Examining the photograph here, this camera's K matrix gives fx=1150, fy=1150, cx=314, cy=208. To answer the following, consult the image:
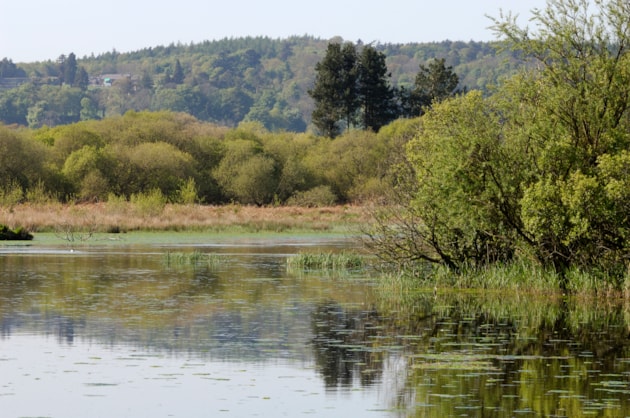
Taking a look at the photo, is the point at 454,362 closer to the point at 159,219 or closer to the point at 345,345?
the point at 345,345

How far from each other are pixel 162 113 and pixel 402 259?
75648mm

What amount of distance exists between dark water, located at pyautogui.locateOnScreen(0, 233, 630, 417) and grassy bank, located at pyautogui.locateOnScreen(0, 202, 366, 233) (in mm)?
25936

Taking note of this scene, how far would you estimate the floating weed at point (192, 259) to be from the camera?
38.7 meters

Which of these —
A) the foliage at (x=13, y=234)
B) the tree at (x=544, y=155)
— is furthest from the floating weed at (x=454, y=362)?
the foliage at (x=13, y=234)

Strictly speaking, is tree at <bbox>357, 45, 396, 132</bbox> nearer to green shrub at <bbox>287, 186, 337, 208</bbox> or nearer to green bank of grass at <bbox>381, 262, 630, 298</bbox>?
green shrub at <bbox>287, 186, 337, 208</bbox>

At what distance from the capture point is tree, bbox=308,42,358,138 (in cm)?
10512

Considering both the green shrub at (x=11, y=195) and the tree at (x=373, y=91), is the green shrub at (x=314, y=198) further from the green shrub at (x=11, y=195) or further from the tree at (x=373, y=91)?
the green shrub at (x=11, y=195)

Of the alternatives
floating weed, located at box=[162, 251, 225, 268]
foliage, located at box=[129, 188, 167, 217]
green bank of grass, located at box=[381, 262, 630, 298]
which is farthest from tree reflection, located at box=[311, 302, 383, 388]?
foliage, located at box=[129, 188, 167, 217]

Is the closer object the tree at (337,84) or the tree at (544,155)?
the tree at (544,155)

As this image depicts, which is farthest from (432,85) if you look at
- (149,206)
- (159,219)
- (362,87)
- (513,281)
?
(513,281)

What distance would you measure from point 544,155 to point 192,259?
16884 mm

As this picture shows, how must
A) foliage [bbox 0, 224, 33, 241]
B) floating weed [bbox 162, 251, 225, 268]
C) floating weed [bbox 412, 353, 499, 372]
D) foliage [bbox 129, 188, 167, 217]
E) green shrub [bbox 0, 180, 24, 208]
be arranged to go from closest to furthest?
floating weed [bbox 412, 353, 499, 372] → floating weed [bbox 162, 251, 225, 268] → foliage [bbox 0, 224, 33, 241] → foliage [bbox 129, 188, 167, 217] → green shrub [bbox 0, 180, 24, 208]

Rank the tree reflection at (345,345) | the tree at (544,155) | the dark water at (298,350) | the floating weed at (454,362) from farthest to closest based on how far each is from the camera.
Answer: the tree at (544,155)
the floating weed at (454,362)
the tree reflection at (345,345)
the dark water at (298,350)

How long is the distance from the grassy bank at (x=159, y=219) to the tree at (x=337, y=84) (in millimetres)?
34302
